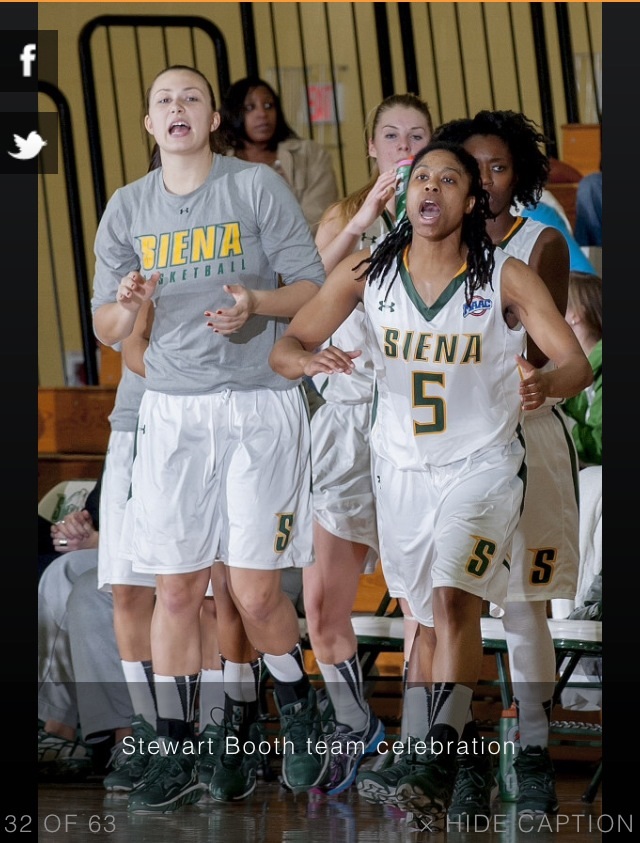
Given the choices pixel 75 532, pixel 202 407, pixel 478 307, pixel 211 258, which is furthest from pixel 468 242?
pixel 75 532

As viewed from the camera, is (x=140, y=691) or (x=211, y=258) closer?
(x=211, y=258)

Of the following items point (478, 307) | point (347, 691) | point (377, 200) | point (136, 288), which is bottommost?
point (347, 691)

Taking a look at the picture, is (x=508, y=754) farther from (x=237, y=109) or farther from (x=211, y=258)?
(x=237, y=109)

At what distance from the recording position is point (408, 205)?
363 centimetres

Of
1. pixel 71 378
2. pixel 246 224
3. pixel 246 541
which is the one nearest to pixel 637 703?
pixel 246 541

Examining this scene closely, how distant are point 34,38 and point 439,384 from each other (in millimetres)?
1405

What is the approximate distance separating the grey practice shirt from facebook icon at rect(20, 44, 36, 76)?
1.28 meters

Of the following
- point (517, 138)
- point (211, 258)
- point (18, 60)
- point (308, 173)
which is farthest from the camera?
point (308, 173)

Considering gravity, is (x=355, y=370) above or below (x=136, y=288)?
below

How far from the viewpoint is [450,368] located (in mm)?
3568

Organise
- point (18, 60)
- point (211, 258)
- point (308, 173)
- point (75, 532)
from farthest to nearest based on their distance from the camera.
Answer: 1. point (308, 173)
2. point (75, 532)
3. point (211, 258)
4. point (18, 60)

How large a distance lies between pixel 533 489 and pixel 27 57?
1988 millimetres

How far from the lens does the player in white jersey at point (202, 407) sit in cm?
385

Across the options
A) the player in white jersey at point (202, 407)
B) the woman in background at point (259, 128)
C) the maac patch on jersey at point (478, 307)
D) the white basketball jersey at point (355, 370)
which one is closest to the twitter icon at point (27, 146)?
the player in white jersey at point (202, 407)
